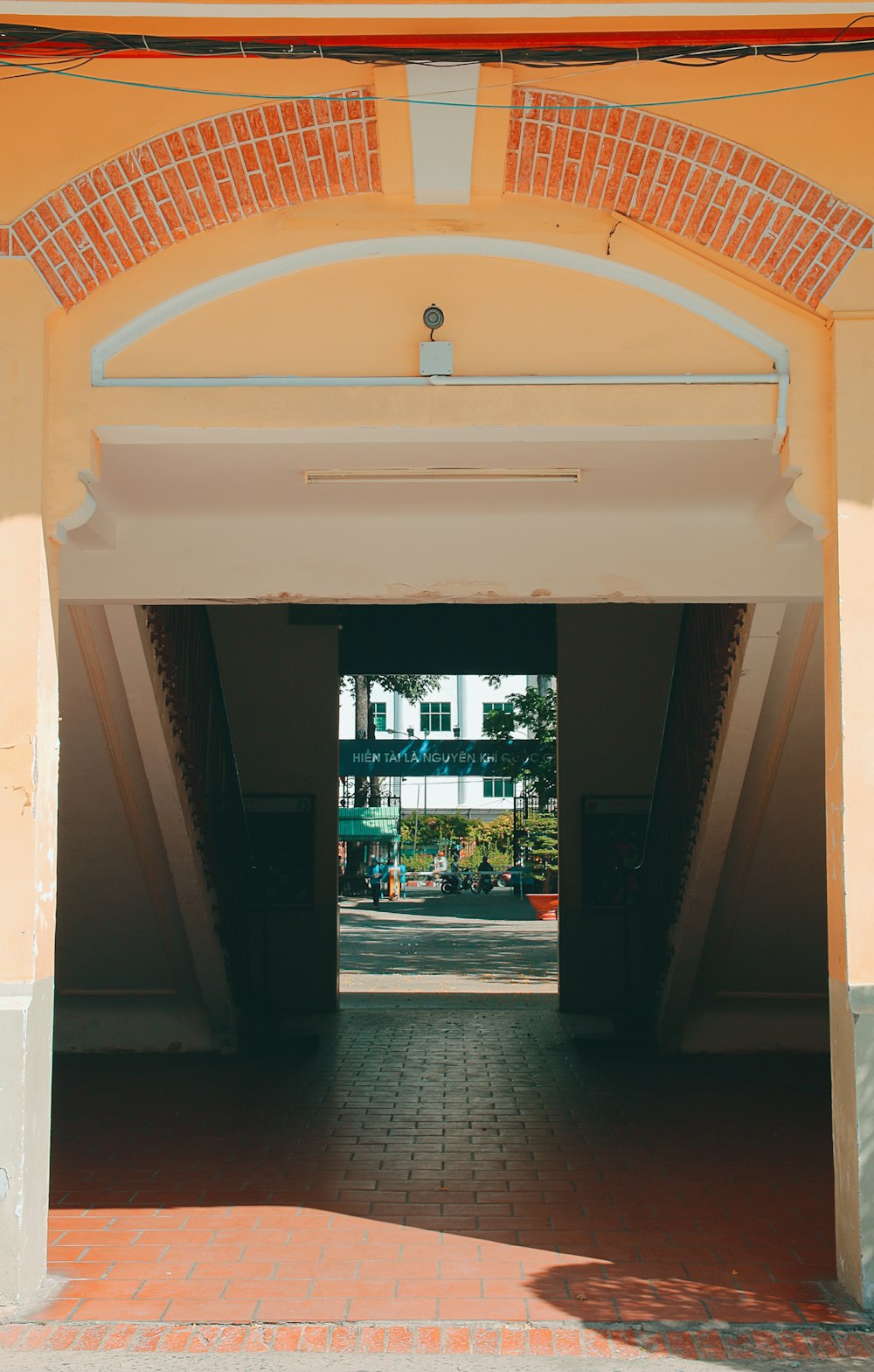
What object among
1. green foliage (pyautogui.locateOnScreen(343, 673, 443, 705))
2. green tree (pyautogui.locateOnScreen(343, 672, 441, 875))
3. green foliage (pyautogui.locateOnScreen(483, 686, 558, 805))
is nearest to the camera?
green foliage (pyautogui.locateOnScreen(483, 686, 558, 805))

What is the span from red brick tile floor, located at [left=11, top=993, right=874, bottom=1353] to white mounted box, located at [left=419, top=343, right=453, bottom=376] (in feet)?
12.7

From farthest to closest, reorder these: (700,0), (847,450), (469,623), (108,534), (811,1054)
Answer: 1. (469,623)
2. (811,1054)
3. (108,534)
4. (847,450)
5. (700,0)

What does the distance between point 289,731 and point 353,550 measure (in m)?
5.91

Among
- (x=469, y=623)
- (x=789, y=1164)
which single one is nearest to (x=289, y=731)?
(x=469, y=623)

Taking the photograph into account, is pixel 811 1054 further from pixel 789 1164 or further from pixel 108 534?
pixel 108 534

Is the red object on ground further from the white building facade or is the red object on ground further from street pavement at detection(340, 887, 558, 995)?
the white building facade

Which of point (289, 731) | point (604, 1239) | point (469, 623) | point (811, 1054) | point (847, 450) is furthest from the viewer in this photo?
point (469, 623)

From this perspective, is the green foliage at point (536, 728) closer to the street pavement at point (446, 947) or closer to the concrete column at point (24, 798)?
the street pavement at point (446, 947)

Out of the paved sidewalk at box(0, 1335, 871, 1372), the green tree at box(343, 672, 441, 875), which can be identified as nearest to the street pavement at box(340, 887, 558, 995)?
the green tree at box(343, 672, 441, 875)

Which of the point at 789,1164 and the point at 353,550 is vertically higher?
the point at 353,550

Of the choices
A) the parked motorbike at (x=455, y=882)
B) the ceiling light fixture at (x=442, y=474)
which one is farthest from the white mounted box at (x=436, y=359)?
the parked motorbike at (x=455, y=882)

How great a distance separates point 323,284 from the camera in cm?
559

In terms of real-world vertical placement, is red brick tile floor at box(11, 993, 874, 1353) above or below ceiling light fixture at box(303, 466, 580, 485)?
below

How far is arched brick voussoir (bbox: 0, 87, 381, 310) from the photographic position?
5371 millimetres
